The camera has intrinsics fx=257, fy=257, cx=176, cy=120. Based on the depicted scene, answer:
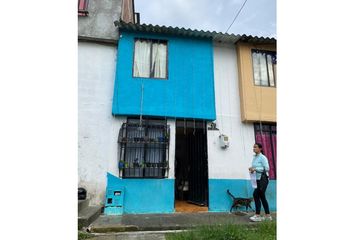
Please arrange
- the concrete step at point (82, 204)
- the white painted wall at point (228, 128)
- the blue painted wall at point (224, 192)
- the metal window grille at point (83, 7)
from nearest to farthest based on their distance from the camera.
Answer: the concrete step at point (82, 204) < the blue painted wall at point (224, 192) < the white painted wall at point (228, 128) < the metal window grille at point (83, 7)

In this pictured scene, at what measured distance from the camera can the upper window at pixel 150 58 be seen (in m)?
7.14

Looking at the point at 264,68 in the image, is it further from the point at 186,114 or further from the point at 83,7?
the point at 83,7

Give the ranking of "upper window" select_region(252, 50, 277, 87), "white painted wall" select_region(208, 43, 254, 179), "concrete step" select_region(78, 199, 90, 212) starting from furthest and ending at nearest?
"upper window" select_region(252, 50, 277, 87) < "white painted wall" select_region(208, 43, 254, 179) < "concrete step" select_region(78, 199, 90, 212)

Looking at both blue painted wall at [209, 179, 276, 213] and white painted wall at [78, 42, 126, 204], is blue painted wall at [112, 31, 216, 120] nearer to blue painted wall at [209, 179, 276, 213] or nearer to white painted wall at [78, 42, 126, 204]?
white painted wall at [78, 42, 126, 204]

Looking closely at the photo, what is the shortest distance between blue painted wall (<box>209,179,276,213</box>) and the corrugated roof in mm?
4113

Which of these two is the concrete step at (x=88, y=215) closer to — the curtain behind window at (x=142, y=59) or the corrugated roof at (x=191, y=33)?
the curtain behind window at (x=142, y=59)

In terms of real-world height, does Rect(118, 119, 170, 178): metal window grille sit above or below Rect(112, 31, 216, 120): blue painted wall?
below

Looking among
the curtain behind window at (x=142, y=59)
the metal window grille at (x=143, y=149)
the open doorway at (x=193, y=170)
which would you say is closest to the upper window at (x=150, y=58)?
the curtain behind window at (x=142, y=59)

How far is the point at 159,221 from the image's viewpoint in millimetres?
5242

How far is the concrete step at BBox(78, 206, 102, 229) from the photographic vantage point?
4.62 meters

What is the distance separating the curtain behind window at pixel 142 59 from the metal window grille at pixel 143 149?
1.38 m

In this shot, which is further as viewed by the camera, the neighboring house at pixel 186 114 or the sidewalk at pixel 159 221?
the neighboring house at pixel 186 114

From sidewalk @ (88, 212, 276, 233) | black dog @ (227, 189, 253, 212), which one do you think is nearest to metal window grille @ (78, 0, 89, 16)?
sidewalk @ (88, 212, 276, 233)
